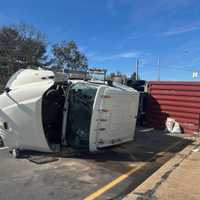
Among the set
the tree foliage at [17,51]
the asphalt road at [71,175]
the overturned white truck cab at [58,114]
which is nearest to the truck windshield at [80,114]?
the overturned white truck cab at [58,114]

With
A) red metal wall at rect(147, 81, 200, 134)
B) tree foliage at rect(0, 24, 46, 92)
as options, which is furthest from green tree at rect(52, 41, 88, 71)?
red metal wall at rect(147, 81, 200, 134)

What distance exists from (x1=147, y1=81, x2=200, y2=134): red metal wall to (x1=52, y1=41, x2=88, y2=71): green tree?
2371 cm

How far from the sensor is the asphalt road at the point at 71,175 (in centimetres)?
485

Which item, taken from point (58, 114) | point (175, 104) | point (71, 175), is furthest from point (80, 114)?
point (175, 104)

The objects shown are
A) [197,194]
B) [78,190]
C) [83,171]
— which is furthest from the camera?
[83,171]

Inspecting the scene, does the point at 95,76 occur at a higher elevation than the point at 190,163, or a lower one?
higher

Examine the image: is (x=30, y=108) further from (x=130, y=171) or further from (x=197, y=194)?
(x=197, y=194)

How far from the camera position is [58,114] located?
7.45 m

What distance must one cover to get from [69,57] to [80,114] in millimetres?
31871

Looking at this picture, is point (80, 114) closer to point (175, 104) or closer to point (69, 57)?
point (175, 104)

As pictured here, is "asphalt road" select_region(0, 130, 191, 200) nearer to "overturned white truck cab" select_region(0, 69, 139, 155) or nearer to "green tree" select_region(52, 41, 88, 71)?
"overturned white truck cab" select_region(0, 69, 139, 155)

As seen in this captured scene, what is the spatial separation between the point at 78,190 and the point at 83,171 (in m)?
1.17

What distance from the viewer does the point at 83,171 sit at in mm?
6184

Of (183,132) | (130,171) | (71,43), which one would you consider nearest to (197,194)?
(130,171)
